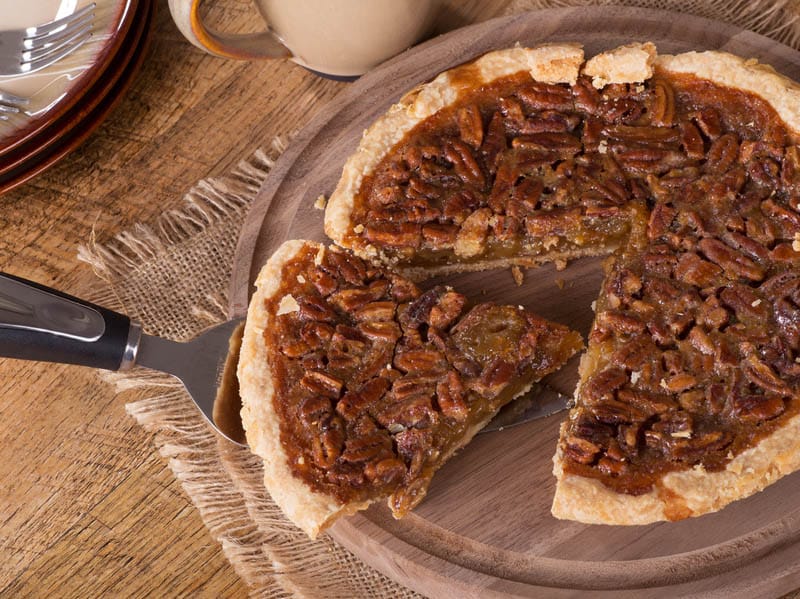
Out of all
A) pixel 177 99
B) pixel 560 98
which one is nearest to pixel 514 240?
pixel 560 98

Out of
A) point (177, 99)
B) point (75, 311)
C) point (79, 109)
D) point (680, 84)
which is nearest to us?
point (75, 311)

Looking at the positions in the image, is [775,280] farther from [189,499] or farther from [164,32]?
[164,32]

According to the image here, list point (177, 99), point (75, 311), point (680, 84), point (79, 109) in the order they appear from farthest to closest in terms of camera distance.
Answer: point (177, 99), point (79, 109), point (680, 84), point (75, 311)

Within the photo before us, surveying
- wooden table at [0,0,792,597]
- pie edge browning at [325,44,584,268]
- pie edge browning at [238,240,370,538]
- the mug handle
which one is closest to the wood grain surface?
wooden table at [0,0,792,597]

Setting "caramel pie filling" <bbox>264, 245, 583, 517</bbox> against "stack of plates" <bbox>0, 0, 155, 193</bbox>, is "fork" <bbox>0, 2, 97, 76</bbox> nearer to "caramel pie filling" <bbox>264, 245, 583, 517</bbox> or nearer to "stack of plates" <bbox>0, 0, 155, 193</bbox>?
"stack of plates" <bbox>0, 0, 155, 193</bbox>

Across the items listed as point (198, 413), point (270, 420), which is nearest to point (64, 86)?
point (198, 413)

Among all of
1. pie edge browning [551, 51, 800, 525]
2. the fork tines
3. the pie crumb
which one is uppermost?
the fork tines

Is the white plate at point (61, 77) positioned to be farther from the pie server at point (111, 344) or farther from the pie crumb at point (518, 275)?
the pie crumb at point (518, 275)

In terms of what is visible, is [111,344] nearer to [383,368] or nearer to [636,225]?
[383,368]
